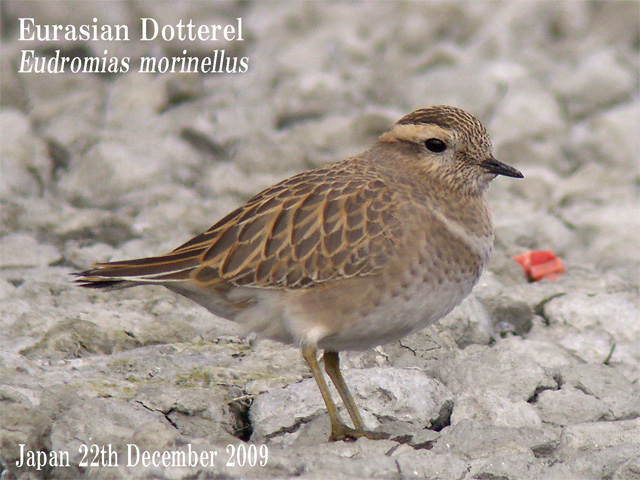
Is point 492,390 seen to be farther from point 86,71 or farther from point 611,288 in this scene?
point 86,71

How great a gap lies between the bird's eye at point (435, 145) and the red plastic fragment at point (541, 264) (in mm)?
2252

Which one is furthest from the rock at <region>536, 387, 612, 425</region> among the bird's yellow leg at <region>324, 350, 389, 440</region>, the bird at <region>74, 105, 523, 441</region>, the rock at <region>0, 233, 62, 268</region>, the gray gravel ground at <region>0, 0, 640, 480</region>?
the rock at <region>0, 233, 62, 268</region>

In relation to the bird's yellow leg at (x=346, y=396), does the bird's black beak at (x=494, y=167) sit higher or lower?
higher

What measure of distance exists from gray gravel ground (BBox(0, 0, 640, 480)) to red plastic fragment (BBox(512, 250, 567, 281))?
125mm

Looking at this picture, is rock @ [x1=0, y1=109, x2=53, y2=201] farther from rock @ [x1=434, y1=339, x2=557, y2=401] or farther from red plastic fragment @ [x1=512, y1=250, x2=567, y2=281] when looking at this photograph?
rock @ [x1=434, y1=339, x2=557, y2=401]

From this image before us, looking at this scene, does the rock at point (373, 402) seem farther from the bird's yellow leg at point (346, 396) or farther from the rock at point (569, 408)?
the rock at point (569, 408)

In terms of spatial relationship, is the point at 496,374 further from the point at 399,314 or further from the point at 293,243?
the point at 293,243

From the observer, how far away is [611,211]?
9.06 meters

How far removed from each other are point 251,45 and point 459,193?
7827 millimetres

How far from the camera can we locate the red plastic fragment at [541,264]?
25.6 ft

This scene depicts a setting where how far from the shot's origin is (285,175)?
10109mm

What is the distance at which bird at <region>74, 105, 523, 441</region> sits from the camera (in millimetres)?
5406

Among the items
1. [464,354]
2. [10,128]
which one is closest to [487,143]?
[464,354]

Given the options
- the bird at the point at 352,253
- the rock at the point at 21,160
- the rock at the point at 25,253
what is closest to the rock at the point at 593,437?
the bird at the point at 352,253
